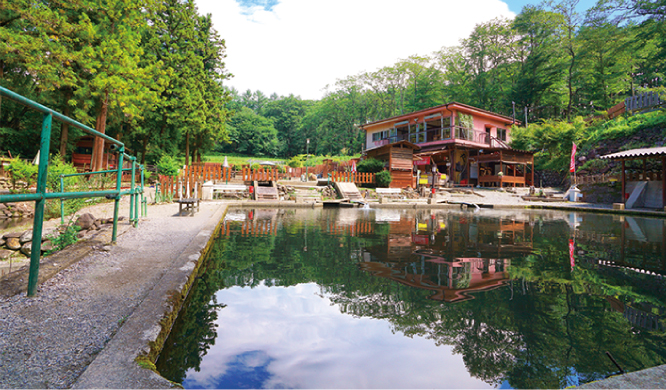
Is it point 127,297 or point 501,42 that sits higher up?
point 501,42

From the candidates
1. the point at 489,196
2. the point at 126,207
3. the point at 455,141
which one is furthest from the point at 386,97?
the point at 126,207

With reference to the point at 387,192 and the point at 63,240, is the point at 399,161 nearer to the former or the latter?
the point at 387,192

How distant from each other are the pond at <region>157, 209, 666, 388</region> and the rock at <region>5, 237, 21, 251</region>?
3.57 m

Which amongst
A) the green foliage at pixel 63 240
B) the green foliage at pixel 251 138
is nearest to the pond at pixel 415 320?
the green foliage at pixel 63 240

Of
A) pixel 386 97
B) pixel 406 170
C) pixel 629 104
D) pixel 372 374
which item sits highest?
pixel 386 97

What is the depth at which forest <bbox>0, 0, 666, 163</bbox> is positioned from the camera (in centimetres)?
1648

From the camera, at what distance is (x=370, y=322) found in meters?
3.01

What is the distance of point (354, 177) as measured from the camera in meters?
26.2

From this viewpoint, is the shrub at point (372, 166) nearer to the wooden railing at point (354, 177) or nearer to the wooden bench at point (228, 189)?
the wooden railing at point (354, 177)

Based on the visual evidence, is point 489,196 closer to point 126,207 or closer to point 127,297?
point 126,207

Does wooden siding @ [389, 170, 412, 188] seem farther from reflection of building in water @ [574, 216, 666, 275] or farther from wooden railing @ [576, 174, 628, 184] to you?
reflection of building in water @ [574, 216, 666, 275]

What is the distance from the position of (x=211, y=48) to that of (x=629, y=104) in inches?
1365

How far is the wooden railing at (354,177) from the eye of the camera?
25459mm

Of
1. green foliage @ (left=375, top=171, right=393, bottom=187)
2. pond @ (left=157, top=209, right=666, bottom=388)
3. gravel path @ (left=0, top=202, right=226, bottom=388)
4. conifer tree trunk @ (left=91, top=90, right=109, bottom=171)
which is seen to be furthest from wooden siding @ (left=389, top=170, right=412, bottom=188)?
gravel path @ (left=0, top=202, right=226, bottom=388)
